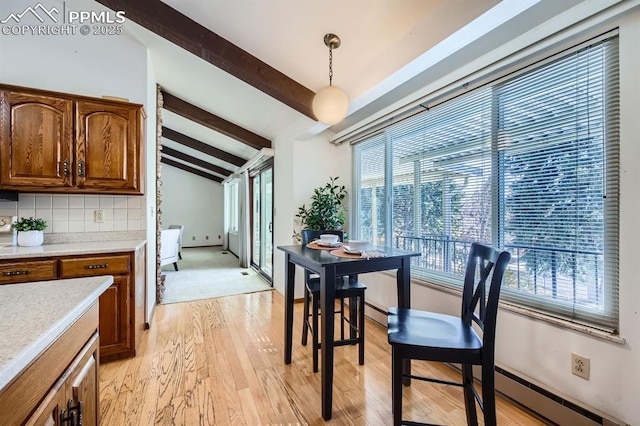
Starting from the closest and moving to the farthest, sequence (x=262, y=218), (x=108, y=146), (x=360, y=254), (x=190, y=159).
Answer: (x=360, y=254) < (x=108, y=146) < (x=262, y=218) < (x=190, y=159)

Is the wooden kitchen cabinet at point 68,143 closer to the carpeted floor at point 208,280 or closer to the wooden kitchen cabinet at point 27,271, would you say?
the wooden kitchen cabinet at point 27,271

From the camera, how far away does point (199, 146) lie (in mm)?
5773

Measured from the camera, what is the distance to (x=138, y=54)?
2.71 m

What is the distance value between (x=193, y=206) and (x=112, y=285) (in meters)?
7.35

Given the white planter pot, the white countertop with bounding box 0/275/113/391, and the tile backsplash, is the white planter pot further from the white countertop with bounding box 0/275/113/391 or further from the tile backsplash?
the white countertop with bounding box 0/275/113/391

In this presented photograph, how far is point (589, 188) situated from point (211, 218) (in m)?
9.23

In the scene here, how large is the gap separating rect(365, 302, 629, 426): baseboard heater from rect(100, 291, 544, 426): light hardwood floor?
6 centimetres

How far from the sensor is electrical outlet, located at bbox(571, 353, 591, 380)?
144 cm

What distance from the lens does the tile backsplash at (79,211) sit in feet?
7.85

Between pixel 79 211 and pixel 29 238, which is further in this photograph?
pixel 79 211

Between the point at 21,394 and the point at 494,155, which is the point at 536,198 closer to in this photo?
the point at 494,155

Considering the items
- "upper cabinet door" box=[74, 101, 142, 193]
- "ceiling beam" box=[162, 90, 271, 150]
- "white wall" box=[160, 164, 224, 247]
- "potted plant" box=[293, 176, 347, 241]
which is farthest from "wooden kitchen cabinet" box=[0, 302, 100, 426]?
"white wall" box=[160, 164, 224, 247]

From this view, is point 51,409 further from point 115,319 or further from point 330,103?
point 330,103

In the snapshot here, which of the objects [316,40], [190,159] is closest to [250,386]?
[316,40]
